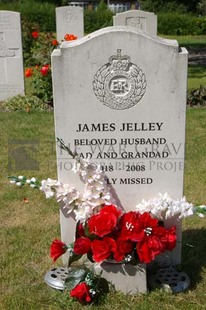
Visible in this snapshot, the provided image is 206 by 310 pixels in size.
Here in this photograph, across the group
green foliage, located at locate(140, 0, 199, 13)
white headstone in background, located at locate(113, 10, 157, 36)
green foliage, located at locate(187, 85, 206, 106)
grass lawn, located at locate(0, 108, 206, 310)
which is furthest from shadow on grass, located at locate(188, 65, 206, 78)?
green foliage, located at locate(140, 0, 199, 13)

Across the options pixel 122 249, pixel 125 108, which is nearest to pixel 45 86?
pixel 125 108

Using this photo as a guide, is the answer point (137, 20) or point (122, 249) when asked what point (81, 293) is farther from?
point (137, 20)

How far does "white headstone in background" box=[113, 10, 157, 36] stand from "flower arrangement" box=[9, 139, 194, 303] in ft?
29.2

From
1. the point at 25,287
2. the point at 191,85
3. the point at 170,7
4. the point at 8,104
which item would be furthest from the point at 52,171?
the point at 170,7

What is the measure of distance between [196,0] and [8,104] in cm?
2968

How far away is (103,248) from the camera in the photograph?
289 centimetres

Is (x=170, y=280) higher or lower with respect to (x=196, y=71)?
lower

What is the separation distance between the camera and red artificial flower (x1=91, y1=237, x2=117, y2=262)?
113 inches

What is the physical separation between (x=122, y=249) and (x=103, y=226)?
19cm

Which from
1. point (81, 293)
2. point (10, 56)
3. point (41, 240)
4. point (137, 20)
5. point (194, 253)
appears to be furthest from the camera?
point (137, 20)

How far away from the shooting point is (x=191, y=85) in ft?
36.2

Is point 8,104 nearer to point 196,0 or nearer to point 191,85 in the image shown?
point 191,85

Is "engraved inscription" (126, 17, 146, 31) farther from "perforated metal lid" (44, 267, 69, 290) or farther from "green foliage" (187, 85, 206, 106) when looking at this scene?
"perforated metal lid" (44, 267, 69, 290)

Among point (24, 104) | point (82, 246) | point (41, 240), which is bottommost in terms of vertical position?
point (41, 240)
